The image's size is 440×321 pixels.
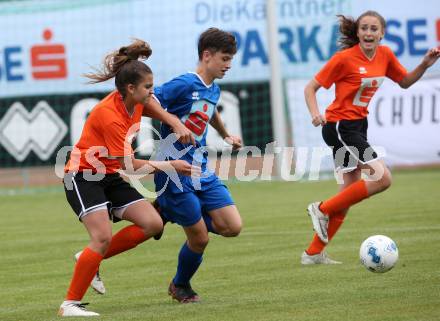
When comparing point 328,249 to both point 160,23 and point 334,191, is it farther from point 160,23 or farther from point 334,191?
point 160,23

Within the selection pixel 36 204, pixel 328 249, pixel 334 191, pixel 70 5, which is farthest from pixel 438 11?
pixel 328 249

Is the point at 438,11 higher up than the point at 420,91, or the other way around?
the point at 438,11

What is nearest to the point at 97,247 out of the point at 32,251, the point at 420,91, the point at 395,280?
the point at 395,280

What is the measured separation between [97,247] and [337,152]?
2.74 meters

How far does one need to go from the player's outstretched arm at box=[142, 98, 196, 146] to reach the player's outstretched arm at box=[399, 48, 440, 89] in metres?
2.57

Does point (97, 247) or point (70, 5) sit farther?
point (70, 5)

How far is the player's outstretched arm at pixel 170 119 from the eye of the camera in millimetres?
6320

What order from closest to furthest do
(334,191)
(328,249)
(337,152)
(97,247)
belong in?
(97,247) → (337,152) → (328,249) → (334,191)

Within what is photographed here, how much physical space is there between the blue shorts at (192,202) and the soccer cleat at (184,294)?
16.5 inches

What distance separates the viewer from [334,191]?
14.3 metres

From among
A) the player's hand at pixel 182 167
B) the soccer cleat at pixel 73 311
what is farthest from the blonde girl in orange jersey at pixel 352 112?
the soccer cleat at pixel 73 311

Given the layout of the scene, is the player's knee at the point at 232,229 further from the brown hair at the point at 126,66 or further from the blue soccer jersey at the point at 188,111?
the brown hair at the point at 126,66

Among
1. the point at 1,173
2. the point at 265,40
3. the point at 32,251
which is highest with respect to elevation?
the point at 265,40

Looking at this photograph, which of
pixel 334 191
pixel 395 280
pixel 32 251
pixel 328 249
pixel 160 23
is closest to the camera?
pixel 395 280
